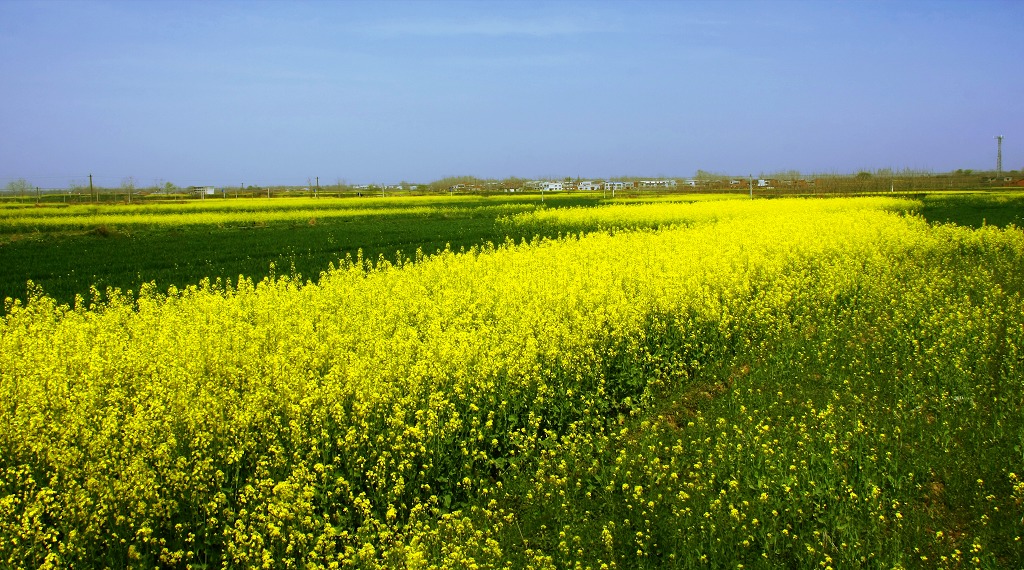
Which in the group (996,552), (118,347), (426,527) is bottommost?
(996,552)

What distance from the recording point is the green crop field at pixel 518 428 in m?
4.03

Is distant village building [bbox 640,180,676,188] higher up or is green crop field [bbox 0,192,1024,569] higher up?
distant village building [bbox 640,180,676,188]

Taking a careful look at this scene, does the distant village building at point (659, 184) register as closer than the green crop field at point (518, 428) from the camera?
No

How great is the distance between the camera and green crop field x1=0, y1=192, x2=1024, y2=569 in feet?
13.2

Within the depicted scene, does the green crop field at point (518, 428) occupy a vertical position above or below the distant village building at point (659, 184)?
below

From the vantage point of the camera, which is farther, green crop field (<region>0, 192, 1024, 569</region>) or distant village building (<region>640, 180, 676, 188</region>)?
distant village building (<region>640, 180, 676, 188</region>)

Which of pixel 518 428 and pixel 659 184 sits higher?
pixel 659 184

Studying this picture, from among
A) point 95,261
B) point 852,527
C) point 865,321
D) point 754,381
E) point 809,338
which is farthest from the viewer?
point 95,261

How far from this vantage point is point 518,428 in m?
5.97

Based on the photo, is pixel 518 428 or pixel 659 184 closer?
pixel 518 428

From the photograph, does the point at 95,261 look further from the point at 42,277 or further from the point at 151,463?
the point at 151,463

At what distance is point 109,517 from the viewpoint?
4031 mm

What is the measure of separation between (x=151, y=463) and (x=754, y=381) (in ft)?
18.1

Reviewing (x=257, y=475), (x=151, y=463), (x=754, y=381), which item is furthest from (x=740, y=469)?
(x=151, y=463)
